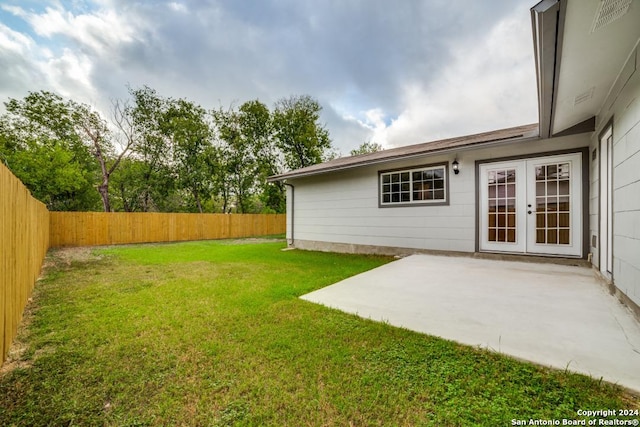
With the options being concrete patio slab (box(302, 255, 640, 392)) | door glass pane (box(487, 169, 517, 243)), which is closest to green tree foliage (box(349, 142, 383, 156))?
door glass pane (box(487, 169, 517, 243))

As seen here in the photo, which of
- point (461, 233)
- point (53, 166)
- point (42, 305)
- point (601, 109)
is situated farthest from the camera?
point (53, 166)

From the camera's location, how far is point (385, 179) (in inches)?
268

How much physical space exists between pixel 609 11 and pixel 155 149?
19414 millimetres

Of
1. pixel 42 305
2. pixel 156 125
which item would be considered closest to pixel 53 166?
pixel 156 125

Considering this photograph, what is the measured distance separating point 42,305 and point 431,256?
21.0ft

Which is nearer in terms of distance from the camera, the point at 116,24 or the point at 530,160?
the point at 530,160

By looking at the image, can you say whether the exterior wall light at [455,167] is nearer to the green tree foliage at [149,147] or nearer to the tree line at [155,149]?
the tree line at [155,149]

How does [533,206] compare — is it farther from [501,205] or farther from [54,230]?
[54,230]

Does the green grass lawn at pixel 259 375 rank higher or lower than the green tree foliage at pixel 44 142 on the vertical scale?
lower

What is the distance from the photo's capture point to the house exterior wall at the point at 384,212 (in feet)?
17.8

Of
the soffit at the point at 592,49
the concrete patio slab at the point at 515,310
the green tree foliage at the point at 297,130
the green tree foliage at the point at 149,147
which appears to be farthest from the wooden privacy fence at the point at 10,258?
the green tree foliage at the point at 297,130

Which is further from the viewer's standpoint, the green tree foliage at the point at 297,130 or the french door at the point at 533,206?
the green tree foliage at the point at 297,130

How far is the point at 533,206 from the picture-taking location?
4.84m

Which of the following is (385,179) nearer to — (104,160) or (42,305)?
(42,305)
